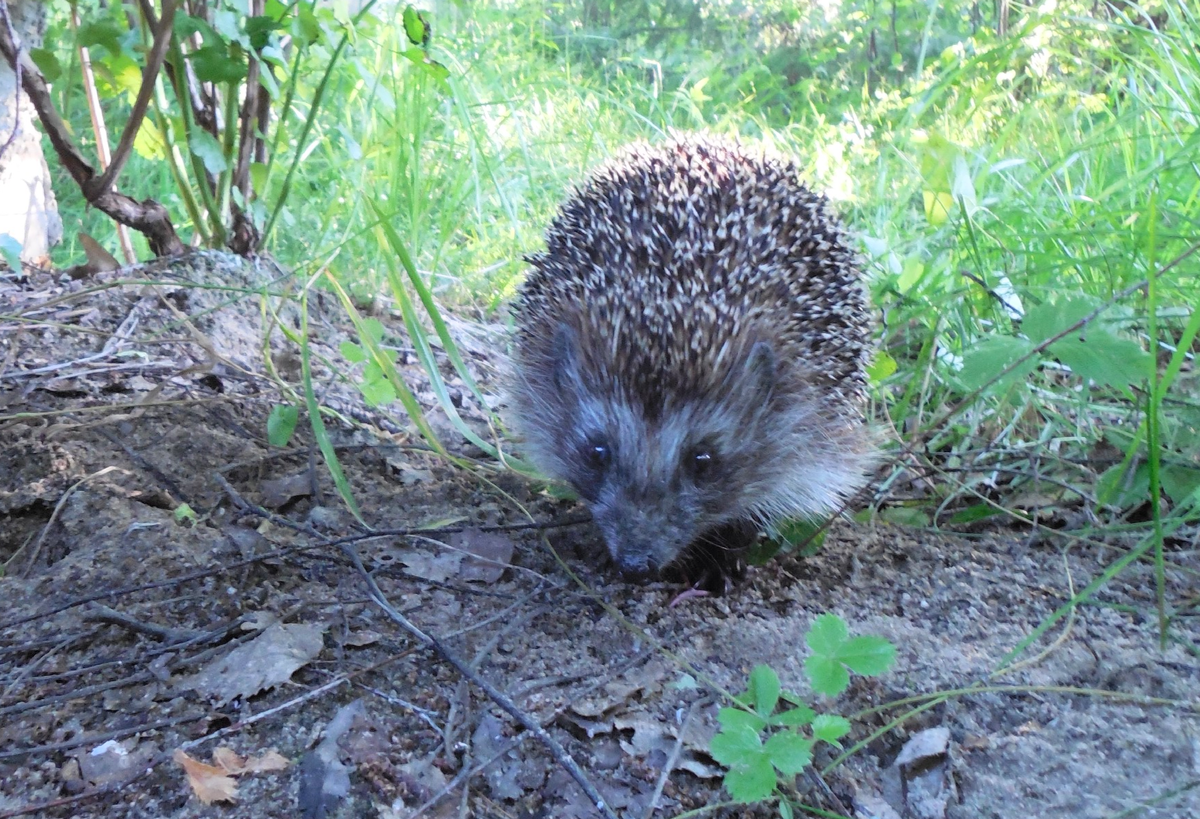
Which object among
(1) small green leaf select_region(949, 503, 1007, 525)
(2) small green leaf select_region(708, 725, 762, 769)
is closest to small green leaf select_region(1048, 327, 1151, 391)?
(1) small green leaf select_region(949, 503, 1007, 525)

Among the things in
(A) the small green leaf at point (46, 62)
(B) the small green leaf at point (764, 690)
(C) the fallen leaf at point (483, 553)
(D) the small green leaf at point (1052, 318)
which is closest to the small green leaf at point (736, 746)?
(B) the small green leaf at point (764, 690)

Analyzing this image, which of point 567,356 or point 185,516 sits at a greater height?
point 567,356

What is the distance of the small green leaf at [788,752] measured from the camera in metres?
1.27

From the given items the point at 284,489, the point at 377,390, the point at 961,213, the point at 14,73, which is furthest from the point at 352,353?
the point at 961,213

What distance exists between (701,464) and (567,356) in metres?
0.50

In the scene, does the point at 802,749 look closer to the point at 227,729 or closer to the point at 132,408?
the point at 227,729

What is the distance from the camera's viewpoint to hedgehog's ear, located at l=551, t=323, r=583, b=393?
8.07ft

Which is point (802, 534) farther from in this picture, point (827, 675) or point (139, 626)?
point (139, 626)

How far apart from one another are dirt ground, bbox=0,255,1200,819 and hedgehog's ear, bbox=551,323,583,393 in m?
0.39

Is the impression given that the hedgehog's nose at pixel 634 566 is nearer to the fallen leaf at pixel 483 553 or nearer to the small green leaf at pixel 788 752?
the fallen leaf at pixel 483 553

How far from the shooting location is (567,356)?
2488 millimetres

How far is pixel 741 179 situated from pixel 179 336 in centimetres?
189

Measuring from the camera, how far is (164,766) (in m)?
1.36

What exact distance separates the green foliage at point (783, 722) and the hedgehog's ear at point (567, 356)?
116 centimetres
